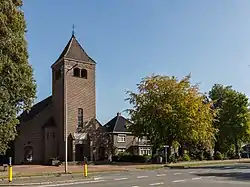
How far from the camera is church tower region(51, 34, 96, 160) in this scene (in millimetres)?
56812

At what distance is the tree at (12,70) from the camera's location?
28.7 m

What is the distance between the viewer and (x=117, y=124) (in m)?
76.9

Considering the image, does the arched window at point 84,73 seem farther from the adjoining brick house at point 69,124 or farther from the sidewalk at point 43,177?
the sidewalk at point 43,177

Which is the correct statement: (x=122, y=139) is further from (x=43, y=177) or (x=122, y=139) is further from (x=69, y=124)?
(x=43, y=177)

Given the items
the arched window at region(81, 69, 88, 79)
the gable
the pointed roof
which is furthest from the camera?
the gable

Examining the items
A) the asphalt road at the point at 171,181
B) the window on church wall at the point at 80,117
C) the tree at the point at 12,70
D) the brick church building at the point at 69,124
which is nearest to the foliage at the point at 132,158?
the brick church building at the point at 69,124

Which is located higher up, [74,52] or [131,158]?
[74,52]

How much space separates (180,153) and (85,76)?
19598 mm

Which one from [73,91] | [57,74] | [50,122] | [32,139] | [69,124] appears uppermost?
[57,74]

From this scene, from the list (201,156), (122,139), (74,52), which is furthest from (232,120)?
(74,52)

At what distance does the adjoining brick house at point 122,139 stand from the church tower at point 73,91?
14.4 m

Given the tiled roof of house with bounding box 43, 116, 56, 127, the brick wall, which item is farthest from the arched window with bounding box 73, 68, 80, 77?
the brick wall

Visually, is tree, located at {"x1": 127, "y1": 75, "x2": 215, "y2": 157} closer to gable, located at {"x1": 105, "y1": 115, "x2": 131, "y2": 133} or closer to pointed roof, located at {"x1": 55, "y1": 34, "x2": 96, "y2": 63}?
pointed roof, located at {"x1": 55, "y1": 34, "x2": 96, "y2": 63}

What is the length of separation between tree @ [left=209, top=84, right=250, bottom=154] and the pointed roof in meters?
26.0
